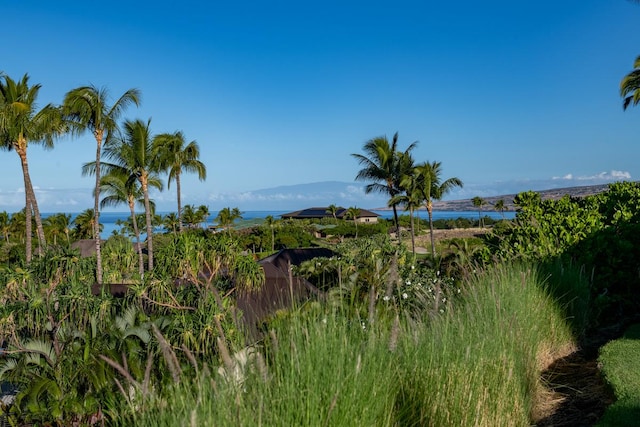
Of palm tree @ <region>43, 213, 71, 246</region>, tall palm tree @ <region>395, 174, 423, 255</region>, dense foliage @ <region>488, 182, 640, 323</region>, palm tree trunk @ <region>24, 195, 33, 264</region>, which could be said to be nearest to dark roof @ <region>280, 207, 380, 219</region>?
palm tree @ <region>43, 213, 71, 246</region>

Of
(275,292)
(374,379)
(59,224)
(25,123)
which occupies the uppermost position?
(25,123)

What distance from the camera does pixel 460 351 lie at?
313cm

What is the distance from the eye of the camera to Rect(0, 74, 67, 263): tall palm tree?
84.1 ft

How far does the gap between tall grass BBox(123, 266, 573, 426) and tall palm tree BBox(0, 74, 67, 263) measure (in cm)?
2683

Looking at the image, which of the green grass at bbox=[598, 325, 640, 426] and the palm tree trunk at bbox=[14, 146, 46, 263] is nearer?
the green grass at bbox=[598, 325, 640, 426]

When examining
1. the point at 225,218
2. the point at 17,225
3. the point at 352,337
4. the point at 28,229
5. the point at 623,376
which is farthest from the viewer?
the point at 225,218

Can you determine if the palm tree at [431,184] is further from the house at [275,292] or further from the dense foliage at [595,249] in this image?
the dense foliage at [595,249]

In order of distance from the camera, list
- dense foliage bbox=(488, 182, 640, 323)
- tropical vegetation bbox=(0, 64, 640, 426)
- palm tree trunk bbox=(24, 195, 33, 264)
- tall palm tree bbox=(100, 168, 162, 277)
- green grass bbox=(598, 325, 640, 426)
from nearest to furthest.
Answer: tropical vegetation bbox=(0, 64, 640, 426), green grass bbox=(598, 325, 640, 426), dense foliage bbox=(488, 182, 640, 323), palm tree trunk bbox=(24, 195, 33, 264), tall palm tree bbox=(100, 168, 162, 277)

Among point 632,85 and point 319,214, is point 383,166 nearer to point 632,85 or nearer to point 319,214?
point 632,85

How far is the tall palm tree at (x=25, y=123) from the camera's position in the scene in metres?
25.6

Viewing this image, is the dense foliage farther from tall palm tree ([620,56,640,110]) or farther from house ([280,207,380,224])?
house ([280,207,380,224])

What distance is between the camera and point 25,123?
1022 inches

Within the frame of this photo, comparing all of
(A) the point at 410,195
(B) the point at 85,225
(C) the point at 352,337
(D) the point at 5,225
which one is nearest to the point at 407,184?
(A) the point at 410,195

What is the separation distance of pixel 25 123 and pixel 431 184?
29302 millimetres
